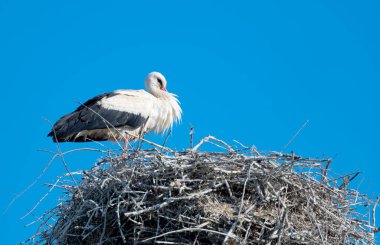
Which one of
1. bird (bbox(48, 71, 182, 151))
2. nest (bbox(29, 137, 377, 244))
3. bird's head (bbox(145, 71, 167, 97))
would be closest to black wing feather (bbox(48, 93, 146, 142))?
bird (bbox(48, 71, 182, 151))

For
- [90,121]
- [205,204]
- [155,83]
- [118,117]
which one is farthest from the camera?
[155,83]

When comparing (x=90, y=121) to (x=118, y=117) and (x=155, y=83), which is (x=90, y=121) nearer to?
(x=118, y=117)

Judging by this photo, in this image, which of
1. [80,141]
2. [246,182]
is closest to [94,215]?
[246,182]

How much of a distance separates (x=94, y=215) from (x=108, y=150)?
29.3 inches

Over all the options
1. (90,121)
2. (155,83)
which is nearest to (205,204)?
(90,121)

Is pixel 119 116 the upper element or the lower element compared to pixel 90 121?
upper

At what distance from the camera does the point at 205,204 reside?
17.8 feet

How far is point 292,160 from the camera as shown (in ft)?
18.7

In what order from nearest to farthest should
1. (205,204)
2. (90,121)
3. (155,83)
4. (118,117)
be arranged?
(205,204) → (90,121) → (118,117) → (155,83)

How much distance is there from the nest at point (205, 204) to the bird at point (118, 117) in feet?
12.5

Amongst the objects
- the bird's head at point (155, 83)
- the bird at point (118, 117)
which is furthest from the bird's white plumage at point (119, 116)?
the bird's head at point (155, 83)

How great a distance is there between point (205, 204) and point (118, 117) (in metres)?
4.84

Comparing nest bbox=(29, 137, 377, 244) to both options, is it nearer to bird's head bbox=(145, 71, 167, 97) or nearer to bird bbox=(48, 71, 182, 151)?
bird bbox=(48, 71, 182, 151)

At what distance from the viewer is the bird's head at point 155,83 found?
35.3ft
